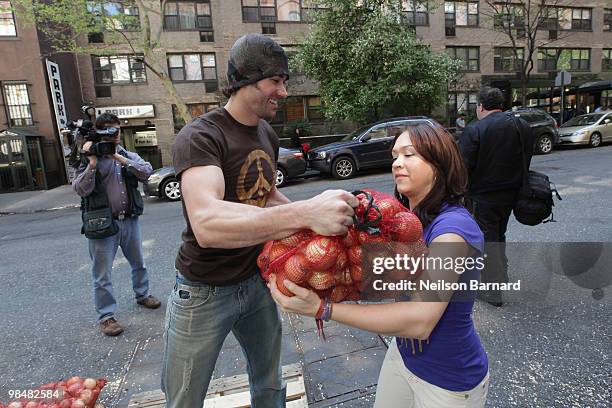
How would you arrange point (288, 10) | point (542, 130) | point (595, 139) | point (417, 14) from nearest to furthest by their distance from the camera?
point (542, 130)
point (595, 139)
point (288, 10)
point (417, 14)

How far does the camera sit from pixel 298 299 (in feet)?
3.92

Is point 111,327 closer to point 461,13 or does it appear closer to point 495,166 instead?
point 495,166

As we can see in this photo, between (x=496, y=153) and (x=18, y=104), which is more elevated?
(x=18, y=104)

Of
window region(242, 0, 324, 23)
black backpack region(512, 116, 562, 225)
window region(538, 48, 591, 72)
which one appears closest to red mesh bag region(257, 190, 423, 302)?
black backpack region(512, 116, 562, 225)

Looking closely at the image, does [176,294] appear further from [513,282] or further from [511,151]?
[511,151]

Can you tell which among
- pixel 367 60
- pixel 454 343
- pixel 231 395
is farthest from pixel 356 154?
pixel 454 343

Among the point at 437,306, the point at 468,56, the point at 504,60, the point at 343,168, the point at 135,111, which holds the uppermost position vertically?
the point at 468,56

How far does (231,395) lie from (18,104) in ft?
64.1

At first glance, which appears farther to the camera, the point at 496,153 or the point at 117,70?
the point at 117,70

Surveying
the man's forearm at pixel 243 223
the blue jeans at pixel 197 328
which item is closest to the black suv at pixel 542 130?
the blue jeans at pixel 197 328

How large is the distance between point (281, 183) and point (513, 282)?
10780mm

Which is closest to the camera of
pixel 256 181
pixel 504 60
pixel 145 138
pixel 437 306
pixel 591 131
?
pixel 437 306

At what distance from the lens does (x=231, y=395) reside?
2449 mm

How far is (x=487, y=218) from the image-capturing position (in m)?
3.85
